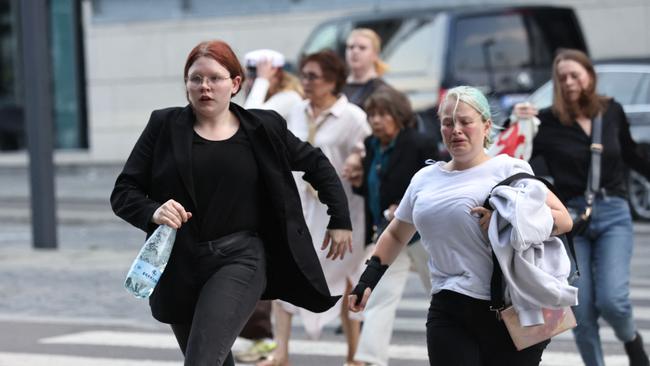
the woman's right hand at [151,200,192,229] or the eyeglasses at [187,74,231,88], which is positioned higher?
the eyeglasses at [187,74,231,88]

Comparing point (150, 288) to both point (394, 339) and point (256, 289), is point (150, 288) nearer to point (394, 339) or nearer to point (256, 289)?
point (256, 289)

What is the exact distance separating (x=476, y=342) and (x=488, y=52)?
1040cm

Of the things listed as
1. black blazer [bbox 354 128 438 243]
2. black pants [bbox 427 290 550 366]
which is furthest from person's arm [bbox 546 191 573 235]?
black blazer [bbox 354 128 438 243]

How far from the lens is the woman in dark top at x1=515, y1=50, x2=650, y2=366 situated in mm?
6715

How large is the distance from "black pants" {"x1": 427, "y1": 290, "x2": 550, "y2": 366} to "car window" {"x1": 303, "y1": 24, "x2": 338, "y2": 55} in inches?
443

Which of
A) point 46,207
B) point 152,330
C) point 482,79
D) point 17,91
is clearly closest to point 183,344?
point 152,330

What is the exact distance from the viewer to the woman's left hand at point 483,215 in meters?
4.78

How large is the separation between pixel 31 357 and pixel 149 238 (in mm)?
3381

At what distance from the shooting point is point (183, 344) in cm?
538

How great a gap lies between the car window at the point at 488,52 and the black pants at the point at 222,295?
961cm

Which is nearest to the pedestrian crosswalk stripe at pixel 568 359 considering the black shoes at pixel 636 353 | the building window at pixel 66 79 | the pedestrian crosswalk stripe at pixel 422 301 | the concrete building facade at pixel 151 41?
the black shoes at pixel 636 353

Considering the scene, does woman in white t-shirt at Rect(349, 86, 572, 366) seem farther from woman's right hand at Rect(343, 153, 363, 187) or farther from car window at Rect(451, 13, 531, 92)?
car window at Rect(451, 13, 531, 92)

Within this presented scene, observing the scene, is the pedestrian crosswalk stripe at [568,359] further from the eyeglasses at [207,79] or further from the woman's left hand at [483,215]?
the eyeglasses at [207,79]

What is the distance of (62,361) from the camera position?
8055 millimetres
